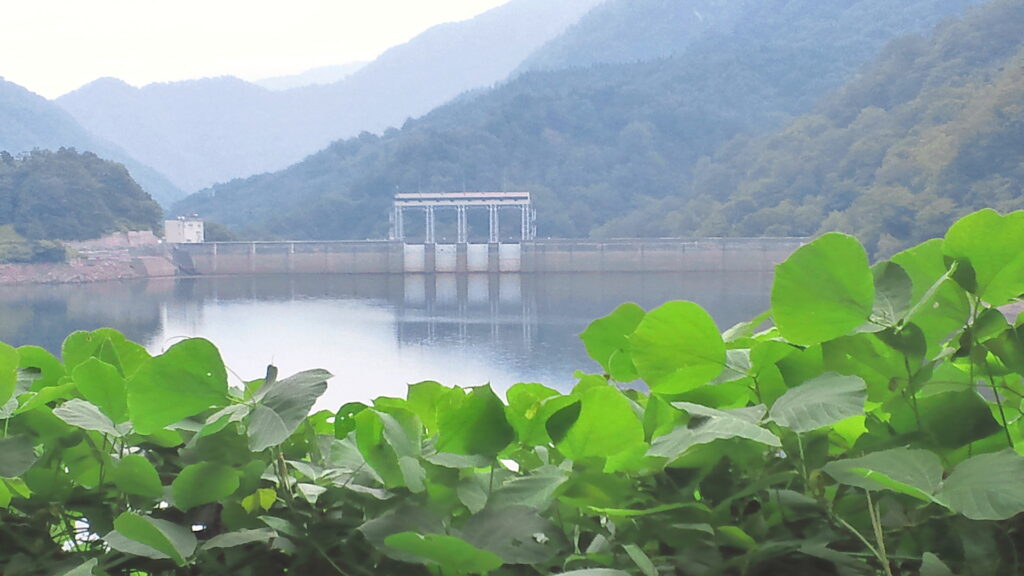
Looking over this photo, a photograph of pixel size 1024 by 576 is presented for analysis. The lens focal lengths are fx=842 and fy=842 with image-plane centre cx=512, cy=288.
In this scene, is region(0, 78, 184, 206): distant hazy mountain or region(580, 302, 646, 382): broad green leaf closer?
region(580, 302, 646, 382): broad green leaf

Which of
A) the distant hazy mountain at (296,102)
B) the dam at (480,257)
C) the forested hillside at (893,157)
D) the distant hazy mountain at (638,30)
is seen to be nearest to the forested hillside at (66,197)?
the dam at (480,257)

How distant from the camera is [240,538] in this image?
5.2 inches

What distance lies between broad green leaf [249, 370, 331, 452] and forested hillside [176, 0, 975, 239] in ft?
75.0

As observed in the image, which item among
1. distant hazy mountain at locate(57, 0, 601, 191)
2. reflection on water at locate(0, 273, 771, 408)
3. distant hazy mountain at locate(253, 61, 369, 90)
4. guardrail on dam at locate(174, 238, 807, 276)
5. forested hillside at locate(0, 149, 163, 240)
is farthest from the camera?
distant hazy mountain at locate(253, 61, 369, 90)

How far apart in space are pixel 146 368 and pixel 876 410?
0.13 metres

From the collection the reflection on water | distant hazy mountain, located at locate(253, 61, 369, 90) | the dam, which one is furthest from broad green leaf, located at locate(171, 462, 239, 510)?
distant hazy mountain, located at locate(253, 61, 369, 90)

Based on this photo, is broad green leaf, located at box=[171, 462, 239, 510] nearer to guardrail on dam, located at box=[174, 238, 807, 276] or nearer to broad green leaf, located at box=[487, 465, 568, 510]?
broad green leaf, located at box=[487, 465, 568, 510]

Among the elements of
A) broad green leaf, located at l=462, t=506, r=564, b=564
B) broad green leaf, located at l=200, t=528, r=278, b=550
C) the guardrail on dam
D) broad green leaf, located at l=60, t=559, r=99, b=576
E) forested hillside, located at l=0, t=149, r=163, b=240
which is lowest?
the guardrail on dam

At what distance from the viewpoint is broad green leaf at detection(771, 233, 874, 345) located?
0.12 m

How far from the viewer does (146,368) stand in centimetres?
14

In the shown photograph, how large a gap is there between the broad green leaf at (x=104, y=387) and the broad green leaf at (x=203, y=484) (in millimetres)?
18

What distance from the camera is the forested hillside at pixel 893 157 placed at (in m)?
13.8

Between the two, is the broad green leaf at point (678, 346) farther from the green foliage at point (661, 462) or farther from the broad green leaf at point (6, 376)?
the broad green leaf at point (6, 376)

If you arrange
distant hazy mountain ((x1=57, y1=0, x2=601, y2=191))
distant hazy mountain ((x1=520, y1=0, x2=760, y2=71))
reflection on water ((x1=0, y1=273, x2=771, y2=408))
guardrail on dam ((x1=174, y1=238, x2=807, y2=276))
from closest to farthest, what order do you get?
1. reflection on water ((x1=0, y1=273, x2=771, y2=408))
2. guardrail on dam ((x1=174, y1=238, x2=807, y2=276))
3. distant hazy mountain ((x1=520, y1=0, x2=760, y2=71))
4. distant hazy mountain ((x1=57, y1=0, x2=601, y2=191))
